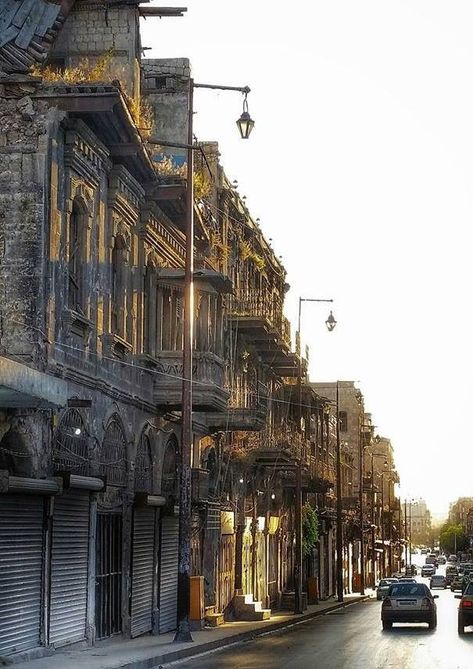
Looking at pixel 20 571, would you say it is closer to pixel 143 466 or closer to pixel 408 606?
pixel 143 466

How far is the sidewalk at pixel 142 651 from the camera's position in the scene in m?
20.7

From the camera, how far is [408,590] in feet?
131

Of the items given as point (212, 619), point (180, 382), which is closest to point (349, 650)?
point (180, 382)

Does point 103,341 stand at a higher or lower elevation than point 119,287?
lower

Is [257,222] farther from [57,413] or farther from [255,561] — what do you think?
[57,413]

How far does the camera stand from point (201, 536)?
124 ft

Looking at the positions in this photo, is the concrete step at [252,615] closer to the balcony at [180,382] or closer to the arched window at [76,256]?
the balcony at [180,382]

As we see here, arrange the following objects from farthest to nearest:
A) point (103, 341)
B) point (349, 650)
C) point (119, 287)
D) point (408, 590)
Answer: point (408, 590) < point (119, 287) < point (349, 650) < point (103, 341)

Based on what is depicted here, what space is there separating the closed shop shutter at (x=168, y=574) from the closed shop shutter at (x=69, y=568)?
7.19 m

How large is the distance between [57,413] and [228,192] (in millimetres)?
21243

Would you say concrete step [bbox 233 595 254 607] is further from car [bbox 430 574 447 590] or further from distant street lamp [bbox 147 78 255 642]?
car [bbox 430 574 447 590]

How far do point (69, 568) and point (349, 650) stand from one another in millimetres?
7319

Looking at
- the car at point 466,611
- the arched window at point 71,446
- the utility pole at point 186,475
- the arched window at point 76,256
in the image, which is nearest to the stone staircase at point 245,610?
the car at point 466,611

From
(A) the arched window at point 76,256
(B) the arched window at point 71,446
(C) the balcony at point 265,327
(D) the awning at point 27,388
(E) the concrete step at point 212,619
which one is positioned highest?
(C) the balcony at point 265,327
